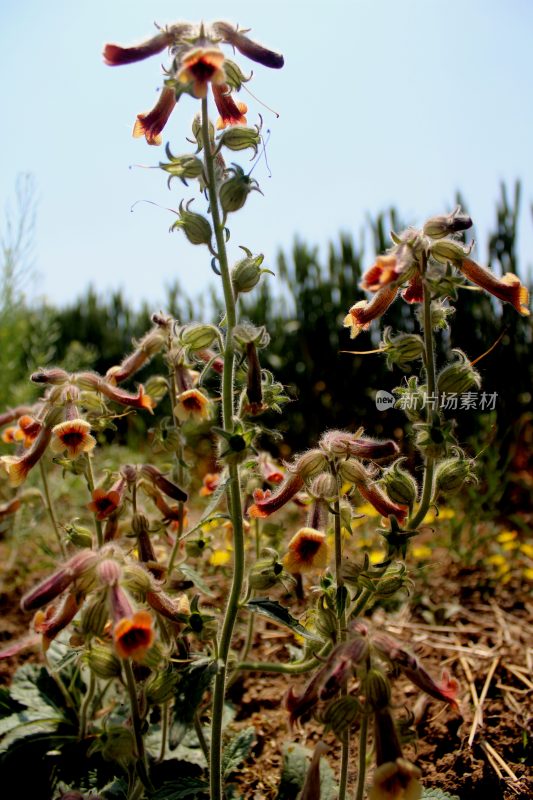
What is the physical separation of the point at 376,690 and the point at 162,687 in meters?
0.48

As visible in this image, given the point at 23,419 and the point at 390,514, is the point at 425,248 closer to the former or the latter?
the point at 390,514

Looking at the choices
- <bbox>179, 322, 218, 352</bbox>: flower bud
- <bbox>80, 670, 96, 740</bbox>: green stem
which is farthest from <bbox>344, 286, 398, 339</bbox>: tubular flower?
<bbox>80, 670, 96, 740</bbox>: green stem

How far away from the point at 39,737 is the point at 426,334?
1.59 meters

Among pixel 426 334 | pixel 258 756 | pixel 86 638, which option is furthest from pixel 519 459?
pixel 86 638

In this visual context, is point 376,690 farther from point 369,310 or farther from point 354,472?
point 369,310

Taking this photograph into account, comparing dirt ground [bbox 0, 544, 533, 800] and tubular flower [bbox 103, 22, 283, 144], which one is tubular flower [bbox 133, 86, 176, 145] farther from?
dirt ground [bbox 0, 544, 533, 800]

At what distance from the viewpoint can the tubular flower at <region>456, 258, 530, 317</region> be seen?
1405 mm

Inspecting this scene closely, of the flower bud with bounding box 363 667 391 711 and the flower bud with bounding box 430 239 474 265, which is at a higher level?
the flower bud with bounding box 430 239 474 265

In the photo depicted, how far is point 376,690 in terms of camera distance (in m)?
1.10

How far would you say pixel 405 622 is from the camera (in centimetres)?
271

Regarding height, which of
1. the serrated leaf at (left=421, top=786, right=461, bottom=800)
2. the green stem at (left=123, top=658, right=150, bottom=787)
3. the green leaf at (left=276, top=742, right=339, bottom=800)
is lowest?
the green leaf at (left=276, top=742, right=339, bottom=800)

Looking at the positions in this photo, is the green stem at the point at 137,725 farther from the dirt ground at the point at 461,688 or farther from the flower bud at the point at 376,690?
the flower bud at the point at 376,690

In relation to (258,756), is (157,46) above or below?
above

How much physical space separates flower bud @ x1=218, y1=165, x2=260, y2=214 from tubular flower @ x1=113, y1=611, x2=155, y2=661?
781 millimetres
